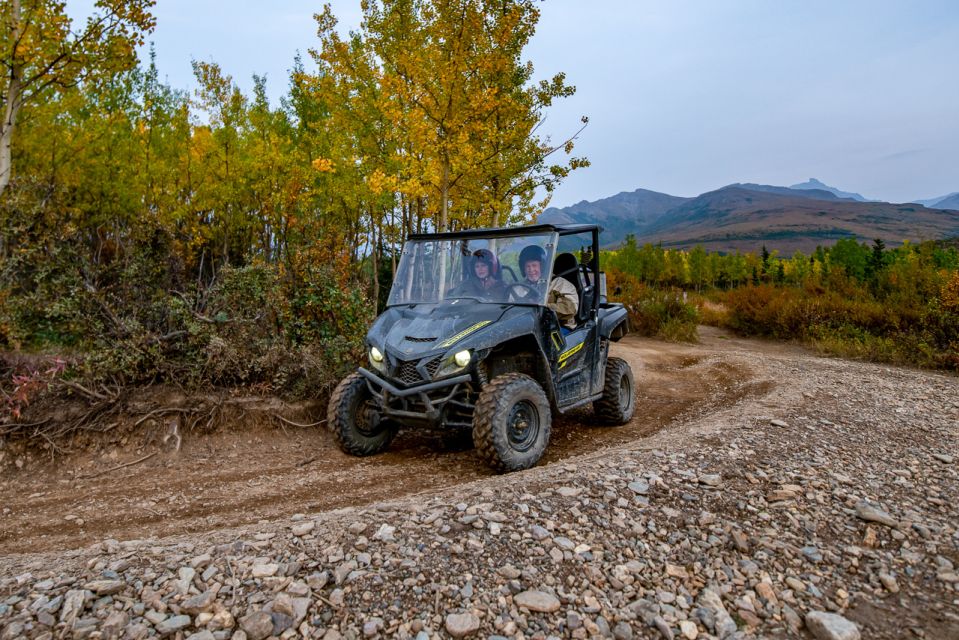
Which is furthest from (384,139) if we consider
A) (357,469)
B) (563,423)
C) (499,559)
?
(499,559)

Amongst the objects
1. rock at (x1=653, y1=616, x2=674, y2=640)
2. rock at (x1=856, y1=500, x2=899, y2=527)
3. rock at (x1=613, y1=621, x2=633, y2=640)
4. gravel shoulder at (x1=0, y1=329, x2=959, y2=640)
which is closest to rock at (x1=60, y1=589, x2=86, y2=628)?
gravel shoulder at (x1=0, y1=329, x2=959, y2=640)

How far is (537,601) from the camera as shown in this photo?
8.09ft

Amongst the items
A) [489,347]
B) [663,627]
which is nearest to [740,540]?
[663,627]

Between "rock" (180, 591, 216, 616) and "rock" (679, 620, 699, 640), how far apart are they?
80.4 inches

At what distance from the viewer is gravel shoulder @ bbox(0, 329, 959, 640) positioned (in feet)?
7.75

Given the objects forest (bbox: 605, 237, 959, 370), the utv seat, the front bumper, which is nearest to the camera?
the front bumper

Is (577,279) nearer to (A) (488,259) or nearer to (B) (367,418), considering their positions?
(A) (488,259)

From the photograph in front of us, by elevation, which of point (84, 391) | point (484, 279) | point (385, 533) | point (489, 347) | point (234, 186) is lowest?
point (385, 533)

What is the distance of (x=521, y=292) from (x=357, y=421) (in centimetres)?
206

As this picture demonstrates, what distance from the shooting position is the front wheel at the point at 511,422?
14.6ft

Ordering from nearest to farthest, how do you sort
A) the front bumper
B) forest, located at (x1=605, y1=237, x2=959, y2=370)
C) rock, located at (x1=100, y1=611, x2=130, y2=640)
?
1. rock, located at (x1=100, y1=611, x2=130, y2=640)
2. the front bumper
3. forest, located at (x1=605, y1=237, x2=959, y2=370)

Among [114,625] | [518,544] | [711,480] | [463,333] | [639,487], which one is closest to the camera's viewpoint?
[114,625]

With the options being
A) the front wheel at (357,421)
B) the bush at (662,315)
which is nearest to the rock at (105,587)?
the front wheel at (357,421)

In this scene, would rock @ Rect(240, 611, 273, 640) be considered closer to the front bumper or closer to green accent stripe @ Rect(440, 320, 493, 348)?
the front bumper
